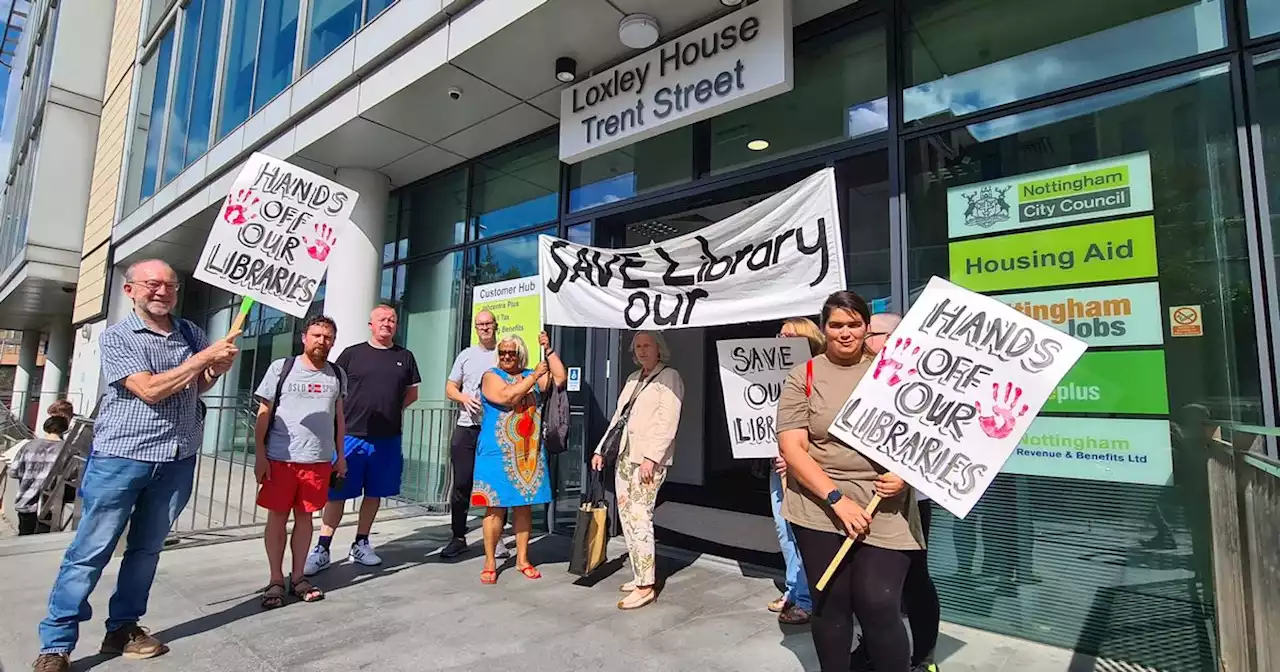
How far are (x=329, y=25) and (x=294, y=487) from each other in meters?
5.83

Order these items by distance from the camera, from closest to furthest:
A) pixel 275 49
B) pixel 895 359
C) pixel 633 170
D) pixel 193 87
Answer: pixel 895 359 → pixel 633 170 → pixel 275 49 → pixel 193 87

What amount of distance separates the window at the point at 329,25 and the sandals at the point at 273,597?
5.59 metres

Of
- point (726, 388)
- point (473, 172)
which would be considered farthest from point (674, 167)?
point (473, 172)

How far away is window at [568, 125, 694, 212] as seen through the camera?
5.91 meters

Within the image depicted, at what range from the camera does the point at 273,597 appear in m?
4.21

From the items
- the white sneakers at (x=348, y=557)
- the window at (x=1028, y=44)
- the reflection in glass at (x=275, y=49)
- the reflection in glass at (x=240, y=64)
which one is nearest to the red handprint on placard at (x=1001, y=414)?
the window at (x=1028, y=44)

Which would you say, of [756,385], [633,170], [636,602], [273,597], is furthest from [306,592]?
[633,170]

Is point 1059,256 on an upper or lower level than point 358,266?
lower

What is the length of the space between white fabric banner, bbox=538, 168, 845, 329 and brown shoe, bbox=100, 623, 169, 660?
323cm

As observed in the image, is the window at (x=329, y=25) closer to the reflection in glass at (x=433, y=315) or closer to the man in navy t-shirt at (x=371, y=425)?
the reflection in glass at (x=433, y=315)

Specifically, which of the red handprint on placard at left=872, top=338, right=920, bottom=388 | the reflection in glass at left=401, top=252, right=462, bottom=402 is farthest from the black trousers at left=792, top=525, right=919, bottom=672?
the reflection in glass at left=401, top=252, right=462, bottom=402

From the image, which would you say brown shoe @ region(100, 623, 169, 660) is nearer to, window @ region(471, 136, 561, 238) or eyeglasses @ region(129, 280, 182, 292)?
eyeglasses @ region(129, 280, 182, 292)

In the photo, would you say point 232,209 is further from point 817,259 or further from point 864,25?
point 864,25

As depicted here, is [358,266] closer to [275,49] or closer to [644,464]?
[275,49]
